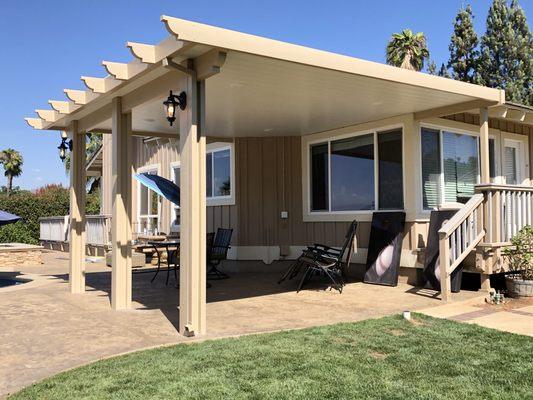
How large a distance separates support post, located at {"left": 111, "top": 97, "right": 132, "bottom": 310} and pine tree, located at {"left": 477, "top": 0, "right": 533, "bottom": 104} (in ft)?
71.0

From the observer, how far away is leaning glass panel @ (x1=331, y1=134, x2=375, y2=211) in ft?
27.8

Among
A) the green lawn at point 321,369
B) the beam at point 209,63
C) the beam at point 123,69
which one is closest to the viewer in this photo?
the green lawn at point 321,369

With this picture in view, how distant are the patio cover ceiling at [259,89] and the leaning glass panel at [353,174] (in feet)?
1.40

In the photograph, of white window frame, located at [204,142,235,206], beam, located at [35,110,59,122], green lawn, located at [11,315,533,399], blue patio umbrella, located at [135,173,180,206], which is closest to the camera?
green lawn, located at [11,315,533,399]

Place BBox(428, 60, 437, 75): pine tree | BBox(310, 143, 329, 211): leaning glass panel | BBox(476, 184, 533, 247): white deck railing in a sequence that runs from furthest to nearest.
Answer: BBox(428, 60, 437, 75): pine tree < BBox(310, 143, 329, 211): leaning glass panel < BBox(476, 184, 533, 247): white deck railing

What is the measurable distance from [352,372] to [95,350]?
2218 mm

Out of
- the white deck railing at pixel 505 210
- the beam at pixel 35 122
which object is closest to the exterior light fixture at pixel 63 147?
the beam at pixel 35 122

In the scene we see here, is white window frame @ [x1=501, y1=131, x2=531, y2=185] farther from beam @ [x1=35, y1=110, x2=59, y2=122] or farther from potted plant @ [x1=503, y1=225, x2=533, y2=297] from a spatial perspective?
beam @ [x1=35, y1=110, x2=59, y2=122]

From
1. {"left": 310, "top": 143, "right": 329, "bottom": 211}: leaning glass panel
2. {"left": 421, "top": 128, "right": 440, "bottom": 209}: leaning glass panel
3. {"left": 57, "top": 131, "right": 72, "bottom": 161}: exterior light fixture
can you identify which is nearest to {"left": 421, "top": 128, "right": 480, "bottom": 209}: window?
{"left": 421, "top": 128, "right": 440, "bottom": 209}: leaning glass panel

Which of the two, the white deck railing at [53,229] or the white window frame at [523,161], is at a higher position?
the white window frame at [523,161]

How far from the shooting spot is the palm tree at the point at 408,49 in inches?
953

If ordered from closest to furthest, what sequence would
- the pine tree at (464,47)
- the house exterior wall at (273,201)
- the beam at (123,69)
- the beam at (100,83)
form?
the beam at (123,69), the beam at (100,83), the house exterior wall at (273,201), the pine tree at (464,47)

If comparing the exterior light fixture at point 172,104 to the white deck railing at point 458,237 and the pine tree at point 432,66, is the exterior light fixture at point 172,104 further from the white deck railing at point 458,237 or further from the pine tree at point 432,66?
the pine tree at point 432,66

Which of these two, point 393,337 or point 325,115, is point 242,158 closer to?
point 325,115
